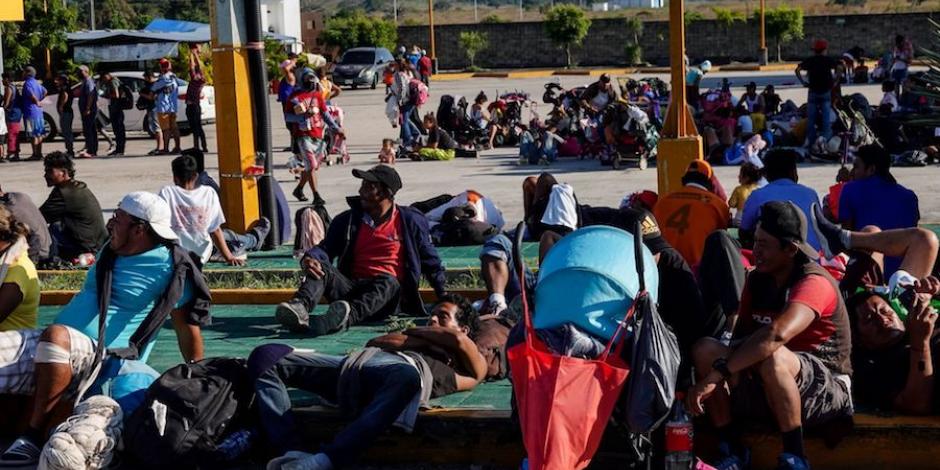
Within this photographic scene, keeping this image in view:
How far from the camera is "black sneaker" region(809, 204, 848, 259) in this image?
8328 mm

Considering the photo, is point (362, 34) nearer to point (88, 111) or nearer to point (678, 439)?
point (88, 111)

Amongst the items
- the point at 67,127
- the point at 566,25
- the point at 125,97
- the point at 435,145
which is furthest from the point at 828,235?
the point at 566,25

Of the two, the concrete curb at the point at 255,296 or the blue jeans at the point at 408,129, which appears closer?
the concrete curb at the point at 255,296

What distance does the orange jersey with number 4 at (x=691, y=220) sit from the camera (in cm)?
966

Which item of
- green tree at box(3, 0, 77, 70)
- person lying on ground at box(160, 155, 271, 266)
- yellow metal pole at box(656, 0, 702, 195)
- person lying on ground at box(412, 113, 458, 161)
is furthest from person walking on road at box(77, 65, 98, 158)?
yellow metal pole at box(656, 0, 702, 195)

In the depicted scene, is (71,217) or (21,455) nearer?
(21,455)

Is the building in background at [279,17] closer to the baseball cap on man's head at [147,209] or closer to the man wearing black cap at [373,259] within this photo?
the man wearing black cap at [373,259]

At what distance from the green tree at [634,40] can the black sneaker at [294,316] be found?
5138 cm

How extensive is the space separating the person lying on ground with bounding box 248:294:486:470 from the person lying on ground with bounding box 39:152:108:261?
226 inches

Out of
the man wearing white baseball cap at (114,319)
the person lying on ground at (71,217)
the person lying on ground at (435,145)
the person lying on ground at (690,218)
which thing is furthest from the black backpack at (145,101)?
the man wearing white baseball cap at (114,319)

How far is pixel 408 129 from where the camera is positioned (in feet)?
80.1

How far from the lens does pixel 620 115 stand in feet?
70.4

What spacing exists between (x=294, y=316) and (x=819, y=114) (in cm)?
1365

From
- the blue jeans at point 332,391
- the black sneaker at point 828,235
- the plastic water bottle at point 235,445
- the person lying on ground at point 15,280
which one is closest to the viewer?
the blue jeans at point 332,391
